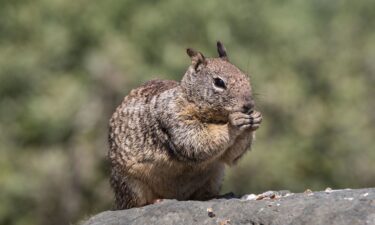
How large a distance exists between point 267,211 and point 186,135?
4.81ft

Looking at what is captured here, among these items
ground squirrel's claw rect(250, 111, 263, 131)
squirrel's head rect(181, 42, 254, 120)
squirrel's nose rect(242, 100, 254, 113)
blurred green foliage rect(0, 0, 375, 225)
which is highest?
blurred green foliage rect(0, 0, 375, 225)

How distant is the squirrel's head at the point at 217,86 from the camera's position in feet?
36.7

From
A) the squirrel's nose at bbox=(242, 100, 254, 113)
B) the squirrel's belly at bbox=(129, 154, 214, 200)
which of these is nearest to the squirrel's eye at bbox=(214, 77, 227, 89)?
the squirrel's nose at bbox=(242, 100, 254, 113)

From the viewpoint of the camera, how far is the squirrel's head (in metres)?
11.2

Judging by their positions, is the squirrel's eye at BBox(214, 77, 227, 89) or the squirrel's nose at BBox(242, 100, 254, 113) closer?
the squirrel's nose at BBox(242, 100, 254, 113)

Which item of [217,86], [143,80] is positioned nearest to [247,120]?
[217,86]

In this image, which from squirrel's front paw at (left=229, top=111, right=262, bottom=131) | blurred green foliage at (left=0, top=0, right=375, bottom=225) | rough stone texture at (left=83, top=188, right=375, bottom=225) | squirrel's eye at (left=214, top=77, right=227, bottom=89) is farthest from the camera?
blurred green foliage at (left=0, top=0, right=375, bottom=225)

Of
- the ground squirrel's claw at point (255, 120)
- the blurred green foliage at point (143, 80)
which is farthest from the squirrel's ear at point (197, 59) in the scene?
the blurred green foliage at point (143, 80)

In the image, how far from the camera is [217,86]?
1134 centimetres

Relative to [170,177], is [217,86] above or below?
above

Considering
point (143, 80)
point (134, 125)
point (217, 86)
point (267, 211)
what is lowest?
point (267, 211)

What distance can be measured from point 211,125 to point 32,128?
16.3 meters

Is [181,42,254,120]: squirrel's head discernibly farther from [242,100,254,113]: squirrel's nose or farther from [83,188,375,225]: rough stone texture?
[83,188,375,225]: rough stone texture

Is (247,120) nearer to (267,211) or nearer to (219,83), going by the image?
(219,83)
